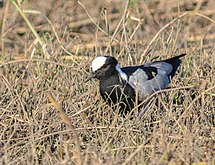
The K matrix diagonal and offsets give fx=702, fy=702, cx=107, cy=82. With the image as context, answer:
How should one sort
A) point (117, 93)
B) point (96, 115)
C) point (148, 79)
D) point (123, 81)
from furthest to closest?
1. point (148, 79)
2. point (123, 81)
3. point (117, 93)
4. point (96, 115)

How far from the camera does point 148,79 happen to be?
220 inches

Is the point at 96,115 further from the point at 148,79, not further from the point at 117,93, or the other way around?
the point at 148,79

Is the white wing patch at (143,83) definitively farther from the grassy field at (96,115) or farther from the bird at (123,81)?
the grassy field at (96,115)

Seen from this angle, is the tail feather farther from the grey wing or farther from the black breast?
the black breast

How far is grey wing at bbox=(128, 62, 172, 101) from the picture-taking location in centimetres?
549

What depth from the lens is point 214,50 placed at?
6.40 metres

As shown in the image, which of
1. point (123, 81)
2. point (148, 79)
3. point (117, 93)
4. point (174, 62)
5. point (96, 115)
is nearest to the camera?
point (96, 115)

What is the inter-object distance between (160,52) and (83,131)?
6.37 ft

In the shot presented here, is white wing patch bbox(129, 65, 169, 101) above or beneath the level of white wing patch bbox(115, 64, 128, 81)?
beneath

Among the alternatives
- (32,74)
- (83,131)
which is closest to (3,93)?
(32,74)

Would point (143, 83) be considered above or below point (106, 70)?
below

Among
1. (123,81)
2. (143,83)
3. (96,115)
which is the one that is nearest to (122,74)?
(123,81)

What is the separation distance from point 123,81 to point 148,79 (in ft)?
0.75

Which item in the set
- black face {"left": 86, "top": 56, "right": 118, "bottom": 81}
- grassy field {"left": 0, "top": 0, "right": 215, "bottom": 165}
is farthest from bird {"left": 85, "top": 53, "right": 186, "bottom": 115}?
grassy field {"left": 0, "top": 0, "right": 215, "bottom": 165}
